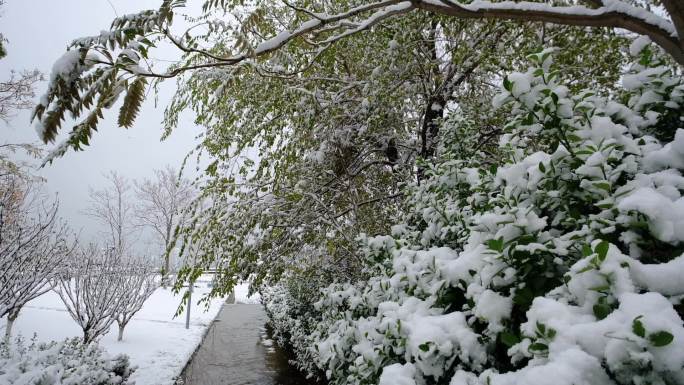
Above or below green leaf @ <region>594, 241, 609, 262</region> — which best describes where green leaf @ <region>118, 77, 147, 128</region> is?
above

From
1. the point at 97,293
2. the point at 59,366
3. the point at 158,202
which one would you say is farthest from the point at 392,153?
the point at 158,202

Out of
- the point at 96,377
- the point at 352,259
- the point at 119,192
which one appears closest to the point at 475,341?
the point at 352,259

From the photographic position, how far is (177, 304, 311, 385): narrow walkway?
27.6ft

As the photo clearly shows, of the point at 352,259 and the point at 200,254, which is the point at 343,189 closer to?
the point at 352,259

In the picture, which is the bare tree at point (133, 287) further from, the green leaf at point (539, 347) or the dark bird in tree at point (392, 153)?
the green leaf at point (539, 347)

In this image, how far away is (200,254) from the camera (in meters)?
5.38

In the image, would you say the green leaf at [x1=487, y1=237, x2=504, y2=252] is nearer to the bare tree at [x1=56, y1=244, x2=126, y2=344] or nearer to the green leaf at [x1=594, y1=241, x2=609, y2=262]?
the green leaf at [x1=594, y1=241, x2=609, y2=262]

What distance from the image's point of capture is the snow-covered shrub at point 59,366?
3.89 m

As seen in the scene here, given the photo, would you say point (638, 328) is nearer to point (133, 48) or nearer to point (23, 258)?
point (133, 48)

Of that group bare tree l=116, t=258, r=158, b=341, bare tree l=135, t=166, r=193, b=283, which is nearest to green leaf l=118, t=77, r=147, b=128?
bare tree l=116, t=258, r=158, b=341

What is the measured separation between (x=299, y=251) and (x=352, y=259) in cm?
92

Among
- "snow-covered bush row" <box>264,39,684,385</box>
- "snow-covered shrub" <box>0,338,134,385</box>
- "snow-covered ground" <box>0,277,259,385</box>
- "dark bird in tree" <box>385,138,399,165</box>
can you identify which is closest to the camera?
"snow-covered bush row" <box>264,39,684,385</box>

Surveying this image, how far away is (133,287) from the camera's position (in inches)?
380

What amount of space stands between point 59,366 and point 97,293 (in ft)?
16.9
